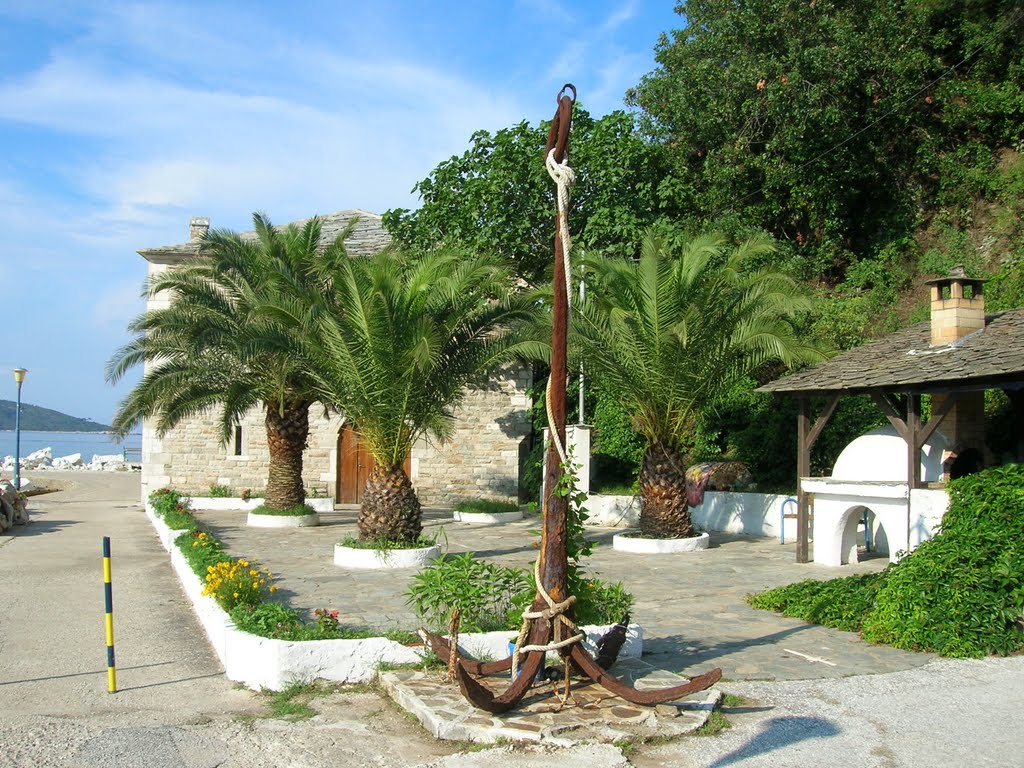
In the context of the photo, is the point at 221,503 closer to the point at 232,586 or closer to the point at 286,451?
the point at 286,451

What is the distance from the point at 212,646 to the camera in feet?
27.1

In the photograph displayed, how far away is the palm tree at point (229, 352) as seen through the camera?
17.0 meters

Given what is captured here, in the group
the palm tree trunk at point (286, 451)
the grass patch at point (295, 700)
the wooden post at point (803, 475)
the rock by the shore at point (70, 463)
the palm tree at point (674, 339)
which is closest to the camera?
the grass patch at point (295, 700)

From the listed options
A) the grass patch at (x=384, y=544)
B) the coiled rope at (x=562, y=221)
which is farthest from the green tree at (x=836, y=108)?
the coiled rope at (x=562, y=221)

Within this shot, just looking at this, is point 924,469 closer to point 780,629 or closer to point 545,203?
point 780,629

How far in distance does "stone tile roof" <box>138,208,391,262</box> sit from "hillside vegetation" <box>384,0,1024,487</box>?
150 centimetres

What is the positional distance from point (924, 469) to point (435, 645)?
31.5 feet

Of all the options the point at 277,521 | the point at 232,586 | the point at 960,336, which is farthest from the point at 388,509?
the point at 960,336

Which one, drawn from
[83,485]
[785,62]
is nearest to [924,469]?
[785,62]

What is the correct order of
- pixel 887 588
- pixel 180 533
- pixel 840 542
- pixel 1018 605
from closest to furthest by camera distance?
1. pixel 1018 605
2. pixel 887 588
3. pixel 840 542
4. pixel 180 533

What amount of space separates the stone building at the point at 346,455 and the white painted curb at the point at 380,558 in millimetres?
10515

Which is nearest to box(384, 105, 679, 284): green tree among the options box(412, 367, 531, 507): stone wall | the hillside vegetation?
the hillside vegetation

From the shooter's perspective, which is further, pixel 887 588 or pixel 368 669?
pixel 887 588

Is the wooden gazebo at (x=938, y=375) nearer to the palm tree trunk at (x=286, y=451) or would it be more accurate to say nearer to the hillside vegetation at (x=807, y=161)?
the hillside vegetation at (x=807, y=161)
